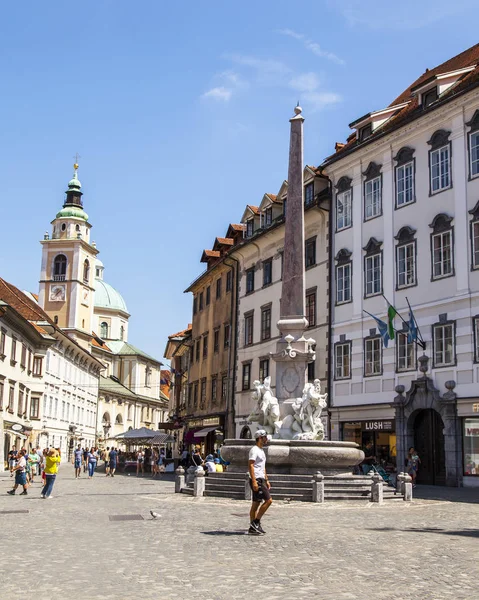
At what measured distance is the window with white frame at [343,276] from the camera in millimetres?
35469

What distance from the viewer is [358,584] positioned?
8438 mm

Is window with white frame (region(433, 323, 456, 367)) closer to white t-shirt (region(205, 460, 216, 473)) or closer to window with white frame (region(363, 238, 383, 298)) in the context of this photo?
window with white frame (region(363, 238, 383, 298))

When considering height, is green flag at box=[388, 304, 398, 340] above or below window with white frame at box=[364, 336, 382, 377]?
above

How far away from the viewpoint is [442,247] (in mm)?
30047

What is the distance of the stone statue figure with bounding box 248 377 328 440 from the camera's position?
22172mm

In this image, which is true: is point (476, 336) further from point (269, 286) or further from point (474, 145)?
point (269, 286)

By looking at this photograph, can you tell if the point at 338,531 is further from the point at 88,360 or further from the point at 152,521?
the point at 88,360

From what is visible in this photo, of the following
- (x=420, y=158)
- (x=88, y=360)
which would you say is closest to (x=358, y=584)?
(x=420, y=158)

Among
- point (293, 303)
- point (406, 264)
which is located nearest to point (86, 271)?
point (406, 264)

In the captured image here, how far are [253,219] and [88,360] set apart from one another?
41.1 meters

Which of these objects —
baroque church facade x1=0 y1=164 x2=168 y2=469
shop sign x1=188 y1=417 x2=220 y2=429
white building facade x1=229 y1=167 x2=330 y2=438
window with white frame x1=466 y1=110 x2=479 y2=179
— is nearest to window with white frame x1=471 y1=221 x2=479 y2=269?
window with white frame x1=466 y1=110 x2=479 y2=179

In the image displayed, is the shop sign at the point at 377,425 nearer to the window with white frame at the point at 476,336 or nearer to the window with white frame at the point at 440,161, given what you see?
the window with white frame at the point at 476,336

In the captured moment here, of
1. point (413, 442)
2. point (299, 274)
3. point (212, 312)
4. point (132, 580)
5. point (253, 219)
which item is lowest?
point (132, 580)

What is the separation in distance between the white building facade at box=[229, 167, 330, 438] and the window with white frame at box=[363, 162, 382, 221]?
3.05m
